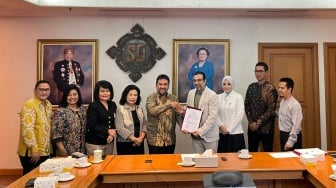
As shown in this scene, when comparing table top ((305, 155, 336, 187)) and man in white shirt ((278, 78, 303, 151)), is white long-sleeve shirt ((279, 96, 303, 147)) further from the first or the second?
table top ((305, 155, 336, 187))

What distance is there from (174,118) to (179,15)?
1.80 m

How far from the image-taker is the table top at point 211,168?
7.40ft

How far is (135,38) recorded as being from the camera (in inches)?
182

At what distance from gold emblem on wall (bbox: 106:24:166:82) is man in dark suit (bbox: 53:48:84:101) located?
521mm

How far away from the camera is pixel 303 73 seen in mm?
4766

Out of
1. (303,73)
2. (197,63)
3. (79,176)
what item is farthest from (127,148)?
(303,73)

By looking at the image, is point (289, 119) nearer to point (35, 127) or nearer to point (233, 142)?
point (233, 142)

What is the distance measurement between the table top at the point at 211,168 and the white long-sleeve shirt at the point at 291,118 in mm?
782

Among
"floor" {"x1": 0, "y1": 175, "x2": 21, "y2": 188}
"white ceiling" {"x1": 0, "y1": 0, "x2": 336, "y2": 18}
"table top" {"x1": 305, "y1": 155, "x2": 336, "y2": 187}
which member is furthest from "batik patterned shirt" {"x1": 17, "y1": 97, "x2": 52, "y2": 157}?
"table top" {"x1": 305, "y1": 155, "x2": 336, "y2": 187}

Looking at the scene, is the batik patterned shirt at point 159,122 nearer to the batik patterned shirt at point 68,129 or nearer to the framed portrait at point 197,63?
the batik patterned shirt at point 68,129

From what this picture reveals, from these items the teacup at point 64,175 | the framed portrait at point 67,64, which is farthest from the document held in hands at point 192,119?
the framed portrait at point 67,64

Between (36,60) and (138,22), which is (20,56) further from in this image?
(138,22)

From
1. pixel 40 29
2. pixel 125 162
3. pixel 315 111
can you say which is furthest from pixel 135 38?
pixel 315 111

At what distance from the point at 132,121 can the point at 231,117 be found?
115cm
